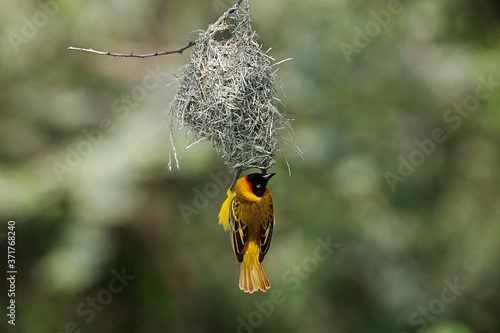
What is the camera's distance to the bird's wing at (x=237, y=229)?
4182 mm

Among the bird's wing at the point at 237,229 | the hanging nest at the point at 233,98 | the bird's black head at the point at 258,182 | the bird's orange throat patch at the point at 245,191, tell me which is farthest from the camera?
the bird's wing at the point at 237,229

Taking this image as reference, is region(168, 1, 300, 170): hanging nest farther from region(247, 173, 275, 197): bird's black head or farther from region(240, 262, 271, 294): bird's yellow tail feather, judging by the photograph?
region(240, 262, 271, 294): bird's yellow tail feather

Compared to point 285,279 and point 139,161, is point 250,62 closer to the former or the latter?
→ point 139,161

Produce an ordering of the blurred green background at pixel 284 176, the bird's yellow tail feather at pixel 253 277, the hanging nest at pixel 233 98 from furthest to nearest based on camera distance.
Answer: the blurred green background at pixel 284 176
the bird's yellow tail feather at pixel 253 277
the hanging nest at pixel 233 98

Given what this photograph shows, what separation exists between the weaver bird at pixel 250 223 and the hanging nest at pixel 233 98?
0.18 metres

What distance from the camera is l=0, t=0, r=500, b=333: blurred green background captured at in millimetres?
6383

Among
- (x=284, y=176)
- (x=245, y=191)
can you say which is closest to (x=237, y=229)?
(x=245, y=191)

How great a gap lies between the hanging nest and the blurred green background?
222 centimetres

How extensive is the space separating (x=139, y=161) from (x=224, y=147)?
2.48m

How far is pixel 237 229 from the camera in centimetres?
421

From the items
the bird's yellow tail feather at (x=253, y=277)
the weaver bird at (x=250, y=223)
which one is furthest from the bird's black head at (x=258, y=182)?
the bird's yellow tail feather at (x=253, y=277)

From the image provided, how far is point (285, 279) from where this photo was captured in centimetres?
686

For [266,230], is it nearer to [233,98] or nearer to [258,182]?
[258,182]

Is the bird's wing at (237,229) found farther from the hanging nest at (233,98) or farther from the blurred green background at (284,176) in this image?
the blurred green background at (284,176)
